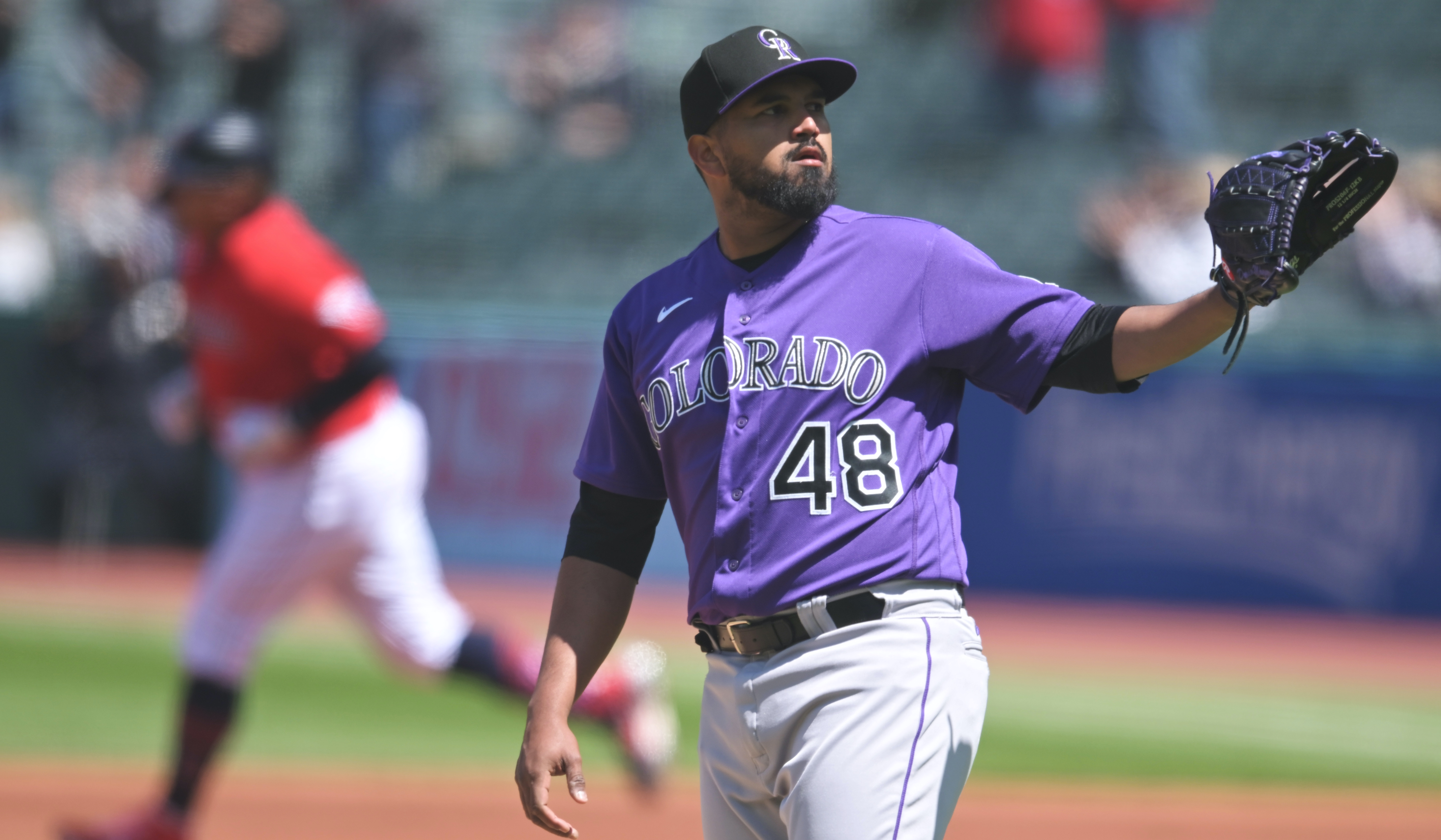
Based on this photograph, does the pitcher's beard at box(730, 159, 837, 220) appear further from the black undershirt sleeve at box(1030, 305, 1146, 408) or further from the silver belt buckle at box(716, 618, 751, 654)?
the silver belt buckle at box(716, 618, 751, 654)

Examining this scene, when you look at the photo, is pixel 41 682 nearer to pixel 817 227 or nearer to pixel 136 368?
pixel 136 368

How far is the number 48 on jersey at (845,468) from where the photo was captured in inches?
104

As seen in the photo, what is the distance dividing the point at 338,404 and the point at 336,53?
11470 millimetres

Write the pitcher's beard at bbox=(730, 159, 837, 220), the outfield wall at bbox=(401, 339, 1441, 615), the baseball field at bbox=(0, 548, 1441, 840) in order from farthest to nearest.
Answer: the outfield wall at bbox=(401, 339, 1441, 615), the baseball field at bbox=(0, 548, 1441, 840), the pitcher's beard at bbox=(730, 159, 837, 220)

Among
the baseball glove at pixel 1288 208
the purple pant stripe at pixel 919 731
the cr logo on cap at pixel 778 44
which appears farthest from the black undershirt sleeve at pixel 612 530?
the baseball glove at pixel 1288 208

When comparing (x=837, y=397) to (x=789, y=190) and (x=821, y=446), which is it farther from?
(x=789, y=190)

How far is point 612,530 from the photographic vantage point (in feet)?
9.74

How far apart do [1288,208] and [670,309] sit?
1.09 m

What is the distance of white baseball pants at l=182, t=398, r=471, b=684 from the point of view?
5.24 m

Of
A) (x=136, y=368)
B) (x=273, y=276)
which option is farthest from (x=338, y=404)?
(x=136, y=368)

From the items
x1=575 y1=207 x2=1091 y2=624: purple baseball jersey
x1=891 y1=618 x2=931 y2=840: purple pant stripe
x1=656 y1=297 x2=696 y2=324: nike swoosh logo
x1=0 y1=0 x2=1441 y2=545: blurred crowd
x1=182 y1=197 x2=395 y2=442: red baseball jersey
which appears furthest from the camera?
x1=0 y1=0 x2=1441 y2=545: blurred crowd

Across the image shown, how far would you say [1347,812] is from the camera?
6.30m

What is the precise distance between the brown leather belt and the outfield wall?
9.26 m

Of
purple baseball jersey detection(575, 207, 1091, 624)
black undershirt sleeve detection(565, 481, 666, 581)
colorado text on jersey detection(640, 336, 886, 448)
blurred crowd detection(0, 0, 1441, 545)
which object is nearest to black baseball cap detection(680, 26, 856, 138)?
purple baseball jersey detection(575, 207, 1091, 624)
